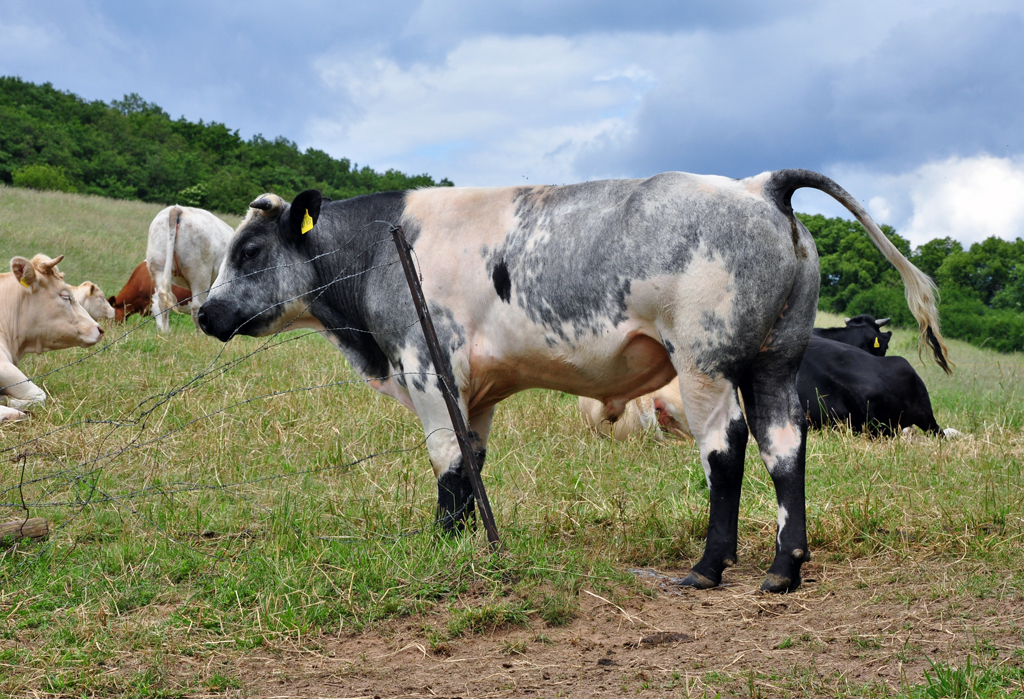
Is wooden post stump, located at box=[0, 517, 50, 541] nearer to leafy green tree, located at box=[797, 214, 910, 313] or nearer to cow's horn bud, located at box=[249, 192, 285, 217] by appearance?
cow's horn bud, located at box=[249, 192, 285, 217]

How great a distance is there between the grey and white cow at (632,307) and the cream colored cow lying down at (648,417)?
2534 millimetres

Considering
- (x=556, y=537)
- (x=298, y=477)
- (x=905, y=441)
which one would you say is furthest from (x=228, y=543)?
(x=905, y=441)

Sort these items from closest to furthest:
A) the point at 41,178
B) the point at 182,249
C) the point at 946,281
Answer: the point at 182,249
the point at 946,281
the point at 41,178

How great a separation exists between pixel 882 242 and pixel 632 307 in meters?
1.33

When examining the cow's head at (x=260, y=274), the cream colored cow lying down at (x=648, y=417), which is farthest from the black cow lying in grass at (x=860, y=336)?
the cow's head at (x=260, y=274)

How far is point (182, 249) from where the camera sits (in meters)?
13.2

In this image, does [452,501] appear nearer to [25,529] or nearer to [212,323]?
[212,323]

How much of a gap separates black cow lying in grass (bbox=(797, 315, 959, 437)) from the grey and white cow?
3727 mm

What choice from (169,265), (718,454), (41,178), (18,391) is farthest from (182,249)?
(41,178)

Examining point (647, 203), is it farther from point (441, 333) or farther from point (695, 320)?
point (441, 333)

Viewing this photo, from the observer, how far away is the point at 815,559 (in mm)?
4754

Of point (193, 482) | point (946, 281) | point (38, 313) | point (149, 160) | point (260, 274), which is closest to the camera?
point (260, 274)

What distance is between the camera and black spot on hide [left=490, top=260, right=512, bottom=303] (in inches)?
178

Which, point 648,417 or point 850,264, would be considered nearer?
point 648,417
